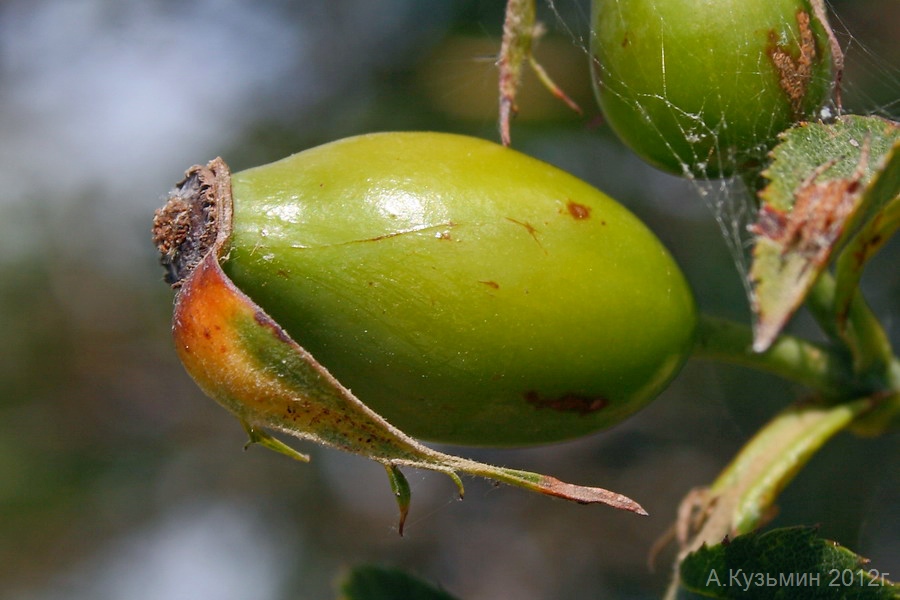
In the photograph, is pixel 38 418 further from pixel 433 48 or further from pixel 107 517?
pixel 433 48

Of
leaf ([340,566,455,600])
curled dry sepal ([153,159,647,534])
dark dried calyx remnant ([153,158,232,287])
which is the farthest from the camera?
leaf ([340,566,455,600])

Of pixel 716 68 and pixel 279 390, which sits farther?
pixel 716 68

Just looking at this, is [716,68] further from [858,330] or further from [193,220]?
[193,220]

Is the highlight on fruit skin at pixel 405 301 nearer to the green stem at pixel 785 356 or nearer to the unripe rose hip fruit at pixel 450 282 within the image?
the unripe rose hip fruit at pixel 450 282

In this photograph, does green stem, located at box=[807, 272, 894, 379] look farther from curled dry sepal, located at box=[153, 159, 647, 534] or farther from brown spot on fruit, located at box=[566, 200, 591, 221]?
curled dry sepal, located at box=[153, 159, 647, 534]

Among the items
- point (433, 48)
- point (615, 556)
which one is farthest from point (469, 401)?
point (615, 556)

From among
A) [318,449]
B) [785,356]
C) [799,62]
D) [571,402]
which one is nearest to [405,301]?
[571,402]

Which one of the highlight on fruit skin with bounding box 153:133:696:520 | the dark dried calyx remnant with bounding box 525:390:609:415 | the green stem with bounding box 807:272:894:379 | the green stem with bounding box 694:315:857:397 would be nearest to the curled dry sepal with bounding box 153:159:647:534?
the highlight on fruit skin with bounding box 153:133:696:520
